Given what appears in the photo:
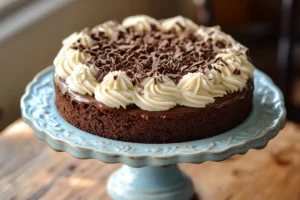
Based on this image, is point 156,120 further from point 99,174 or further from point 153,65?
point 99,174

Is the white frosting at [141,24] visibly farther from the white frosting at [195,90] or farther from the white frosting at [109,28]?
the white frosting at [195,90]

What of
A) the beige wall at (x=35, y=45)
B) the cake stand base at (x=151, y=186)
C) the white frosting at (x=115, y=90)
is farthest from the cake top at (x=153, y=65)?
the beige wall at (x=35, y=45)

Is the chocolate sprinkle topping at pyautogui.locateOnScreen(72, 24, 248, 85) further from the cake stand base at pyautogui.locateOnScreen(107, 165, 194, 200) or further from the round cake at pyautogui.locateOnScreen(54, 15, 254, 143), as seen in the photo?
the cake stand base at pyautogui.locateOnScreen(107, 165, 194, 200)

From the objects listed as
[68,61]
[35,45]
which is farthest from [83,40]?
[35,45]

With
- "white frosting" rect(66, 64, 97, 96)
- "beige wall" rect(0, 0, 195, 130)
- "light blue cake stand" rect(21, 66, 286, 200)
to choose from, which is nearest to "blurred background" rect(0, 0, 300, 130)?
"beige wall" rect(0, 0, 195, 130)

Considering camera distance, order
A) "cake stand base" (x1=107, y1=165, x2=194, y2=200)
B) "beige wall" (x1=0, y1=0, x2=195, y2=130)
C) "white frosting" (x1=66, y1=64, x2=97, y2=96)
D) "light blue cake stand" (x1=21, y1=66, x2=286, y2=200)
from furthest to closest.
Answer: "beige wall" (x1=0, y1=0, x2=195, y2=130), "cake stand base" (x1=107, y1=165, x2=194, y2=200), "white frosting" (x1=66, y1=64, x2=97, y2=96), "light blue cake stand" (x1=21, y1=66, x2=286, y2=200)

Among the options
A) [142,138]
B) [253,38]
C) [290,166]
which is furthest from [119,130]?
[253,38]
